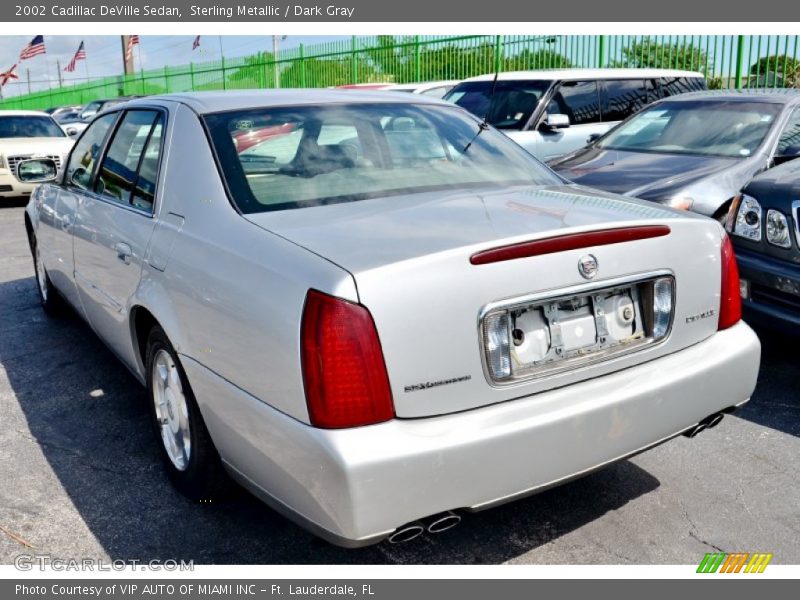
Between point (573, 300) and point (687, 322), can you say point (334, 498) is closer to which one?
point (573, 300)

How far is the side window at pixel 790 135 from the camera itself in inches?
247

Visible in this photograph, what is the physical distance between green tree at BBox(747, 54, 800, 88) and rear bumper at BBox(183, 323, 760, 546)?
11.0 meters

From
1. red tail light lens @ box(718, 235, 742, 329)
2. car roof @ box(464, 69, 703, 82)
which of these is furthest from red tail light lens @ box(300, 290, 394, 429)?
car roof @ box(464, 69, 703, 82)

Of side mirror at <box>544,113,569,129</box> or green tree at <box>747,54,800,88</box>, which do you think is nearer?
side mirror at <box>544,113,569,129</box>

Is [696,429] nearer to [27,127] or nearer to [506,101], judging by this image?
[506,101]

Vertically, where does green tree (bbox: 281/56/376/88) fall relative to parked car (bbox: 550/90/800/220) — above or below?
above

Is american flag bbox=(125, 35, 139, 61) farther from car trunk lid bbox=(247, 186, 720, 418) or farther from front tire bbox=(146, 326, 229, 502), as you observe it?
car trunk lid bbox=(247, 186, 720, 418)

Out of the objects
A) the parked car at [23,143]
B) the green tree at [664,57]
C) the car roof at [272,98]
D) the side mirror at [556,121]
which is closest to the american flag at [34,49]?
the parked car at [23,143]

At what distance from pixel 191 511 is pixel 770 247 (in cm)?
326

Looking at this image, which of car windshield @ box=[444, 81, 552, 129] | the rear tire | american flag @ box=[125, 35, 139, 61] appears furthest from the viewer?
american flag @ box=[125, 35, 139, 61]

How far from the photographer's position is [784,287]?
4258 mm

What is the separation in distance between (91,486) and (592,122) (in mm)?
7672

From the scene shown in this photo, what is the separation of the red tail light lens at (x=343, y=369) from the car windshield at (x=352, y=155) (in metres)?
0.77

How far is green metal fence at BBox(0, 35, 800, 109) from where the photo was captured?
42.0 ft
